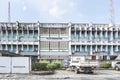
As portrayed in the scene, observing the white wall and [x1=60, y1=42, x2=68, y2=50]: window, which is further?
[x1=60, y1=42, x2=68, y2=50]: window

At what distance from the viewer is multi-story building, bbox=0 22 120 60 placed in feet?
276

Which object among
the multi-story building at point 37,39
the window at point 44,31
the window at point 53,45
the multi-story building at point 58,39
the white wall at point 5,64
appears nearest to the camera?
the white wall at point 5,64

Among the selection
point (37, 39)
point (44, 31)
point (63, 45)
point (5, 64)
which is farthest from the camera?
point (63, 45)

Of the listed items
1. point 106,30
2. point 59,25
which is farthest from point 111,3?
point 59,25

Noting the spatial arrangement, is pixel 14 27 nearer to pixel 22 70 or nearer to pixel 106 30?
pixel 106 30

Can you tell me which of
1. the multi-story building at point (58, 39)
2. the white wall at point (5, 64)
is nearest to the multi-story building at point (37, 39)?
the multi-story building at point (58, 39)

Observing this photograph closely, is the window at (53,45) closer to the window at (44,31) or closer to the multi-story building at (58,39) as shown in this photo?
the multi-story building at (58,39)

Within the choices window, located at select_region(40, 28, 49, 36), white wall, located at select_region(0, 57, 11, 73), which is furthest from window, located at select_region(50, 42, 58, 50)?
white wall, located at select_region(0, 57, 11, 73)

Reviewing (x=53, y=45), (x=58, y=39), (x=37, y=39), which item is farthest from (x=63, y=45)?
(x=37, y=39)

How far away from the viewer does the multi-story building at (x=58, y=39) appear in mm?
84125

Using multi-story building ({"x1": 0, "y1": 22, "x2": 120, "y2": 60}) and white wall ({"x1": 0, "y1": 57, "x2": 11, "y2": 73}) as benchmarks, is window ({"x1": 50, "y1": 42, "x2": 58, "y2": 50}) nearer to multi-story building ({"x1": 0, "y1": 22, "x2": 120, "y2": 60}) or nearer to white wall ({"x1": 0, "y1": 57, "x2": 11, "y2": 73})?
multi-story building ({"x1": 0, "y1": 22, "x2": 120, "y2": 60})

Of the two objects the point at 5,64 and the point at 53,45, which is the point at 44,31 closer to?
the point at 53,45

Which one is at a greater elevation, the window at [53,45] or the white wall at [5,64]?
the window at [53,45]

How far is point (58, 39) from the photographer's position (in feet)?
279
